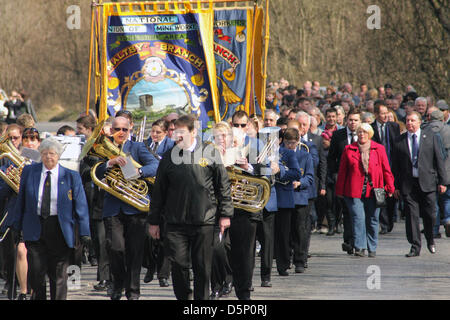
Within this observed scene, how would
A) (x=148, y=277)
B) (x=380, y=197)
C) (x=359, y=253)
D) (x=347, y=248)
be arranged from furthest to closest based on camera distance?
1. (x=347, y=248)
2. (x=359, y=253)
3. (x=380, y=197)
4. (x=148, y=277)

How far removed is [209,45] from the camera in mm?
13734

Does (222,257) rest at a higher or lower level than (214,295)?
higher

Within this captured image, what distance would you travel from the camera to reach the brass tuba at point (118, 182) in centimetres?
962

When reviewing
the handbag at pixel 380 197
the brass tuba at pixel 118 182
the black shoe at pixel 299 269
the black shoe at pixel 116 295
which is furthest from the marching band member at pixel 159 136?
the handbag at pixel 380 197

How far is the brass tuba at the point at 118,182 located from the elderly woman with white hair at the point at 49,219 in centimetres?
81

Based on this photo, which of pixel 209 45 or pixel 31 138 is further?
pixel 209 45

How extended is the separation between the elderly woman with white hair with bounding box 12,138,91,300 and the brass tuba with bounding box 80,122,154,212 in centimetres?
81

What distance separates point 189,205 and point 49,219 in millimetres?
1270

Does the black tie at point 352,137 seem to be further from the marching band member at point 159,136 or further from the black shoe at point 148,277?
the black shoe at point 148,277

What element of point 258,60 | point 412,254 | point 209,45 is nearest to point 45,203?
point 209,45

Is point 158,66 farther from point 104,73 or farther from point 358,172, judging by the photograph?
point 358,172

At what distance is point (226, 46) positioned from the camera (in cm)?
1493

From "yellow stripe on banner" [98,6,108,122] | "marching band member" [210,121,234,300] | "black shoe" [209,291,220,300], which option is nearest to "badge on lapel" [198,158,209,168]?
"marching band member" [210,121,234,300]
